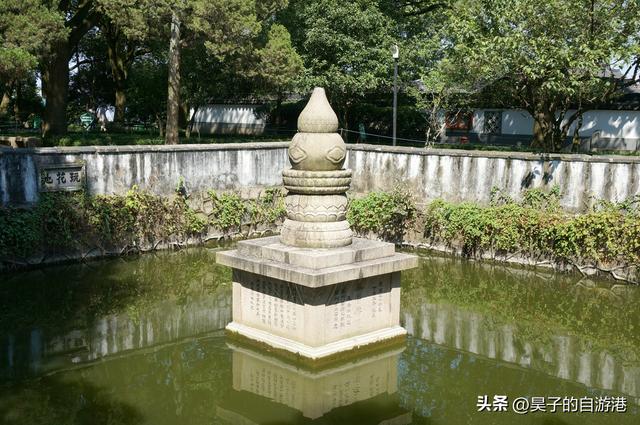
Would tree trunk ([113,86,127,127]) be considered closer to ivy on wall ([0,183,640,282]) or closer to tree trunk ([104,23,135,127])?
tree trunk ([104,23,135,127])

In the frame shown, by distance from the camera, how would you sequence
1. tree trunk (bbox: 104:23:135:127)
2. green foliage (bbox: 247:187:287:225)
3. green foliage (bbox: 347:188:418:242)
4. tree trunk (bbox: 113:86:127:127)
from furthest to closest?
tree trunk (bbox: 113:86:127:127) → tree trunk (bbox: 104:23:135:127) → green foliage (bbox: 247:187:287:225) → green foliage (bbox: 347:188:418:242)

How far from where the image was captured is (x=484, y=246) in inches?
703

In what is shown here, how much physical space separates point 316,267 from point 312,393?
5.90 ft

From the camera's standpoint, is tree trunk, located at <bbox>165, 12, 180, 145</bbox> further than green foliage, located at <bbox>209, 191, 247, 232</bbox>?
Yes

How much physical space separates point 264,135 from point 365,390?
29246 mm

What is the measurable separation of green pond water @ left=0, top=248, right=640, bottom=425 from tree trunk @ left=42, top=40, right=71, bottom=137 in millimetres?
15326

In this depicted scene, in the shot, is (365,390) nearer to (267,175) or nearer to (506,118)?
(267,175)

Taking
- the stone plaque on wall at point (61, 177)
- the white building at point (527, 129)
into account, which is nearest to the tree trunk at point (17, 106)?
the white building at point (527, 129)

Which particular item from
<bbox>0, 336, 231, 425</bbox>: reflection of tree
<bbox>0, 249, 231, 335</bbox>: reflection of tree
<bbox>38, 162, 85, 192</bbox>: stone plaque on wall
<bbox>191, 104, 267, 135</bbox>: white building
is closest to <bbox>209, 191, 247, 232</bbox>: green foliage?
<bbox>0, 249, 231, 335</bbox>: reflection of tree

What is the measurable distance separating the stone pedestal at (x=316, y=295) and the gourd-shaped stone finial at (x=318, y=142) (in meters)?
1.31

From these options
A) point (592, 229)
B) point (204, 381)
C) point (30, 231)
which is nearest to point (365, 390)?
point (204, 381)

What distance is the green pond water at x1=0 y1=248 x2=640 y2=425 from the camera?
9.20 m

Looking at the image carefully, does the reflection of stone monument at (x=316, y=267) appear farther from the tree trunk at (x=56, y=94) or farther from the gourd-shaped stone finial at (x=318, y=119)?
the tree trunk at (x=56, y=94)

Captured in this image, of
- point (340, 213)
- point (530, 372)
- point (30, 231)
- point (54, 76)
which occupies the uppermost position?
point (54, 76)
